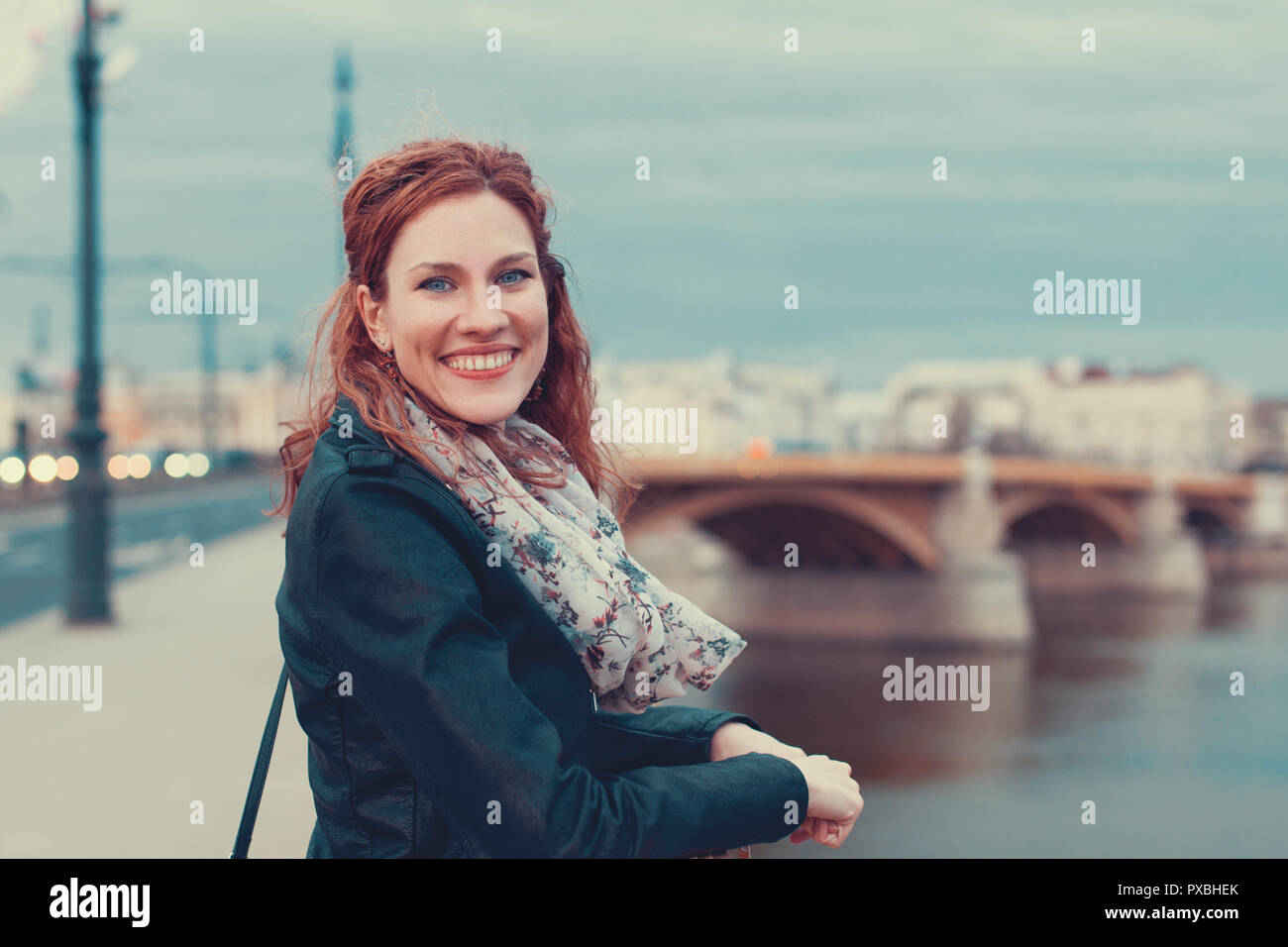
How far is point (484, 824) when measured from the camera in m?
1.42

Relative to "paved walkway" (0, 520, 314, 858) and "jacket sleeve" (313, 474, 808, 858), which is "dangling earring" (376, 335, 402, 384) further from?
"paved walkway" (0, 520, 314, 858)

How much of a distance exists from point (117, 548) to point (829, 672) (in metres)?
13.1

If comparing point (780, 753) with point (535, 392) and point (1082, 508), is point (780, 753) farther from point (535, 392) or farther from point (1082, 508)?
point (1082, 508)

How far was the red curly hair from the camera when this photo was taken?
1602mm

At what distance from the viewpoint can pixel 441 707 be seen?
1.38 m

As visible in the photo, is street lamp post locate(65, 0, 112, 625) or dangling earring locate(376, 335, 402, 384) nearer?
dangling earring locate(376, 335, 402, 384)

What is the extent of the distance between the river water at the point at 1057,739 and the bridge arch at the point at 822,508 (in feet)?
7.31

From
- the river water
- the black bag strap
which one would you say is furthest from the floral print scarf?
the river water

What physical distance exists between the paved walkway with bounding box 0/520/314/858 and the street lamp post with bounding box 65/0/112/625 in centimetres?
37

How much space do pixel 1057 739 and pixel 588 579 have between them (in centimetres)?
2231

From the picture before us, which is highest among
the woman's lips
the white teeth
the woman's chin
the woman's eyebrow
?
the woman's eyebrow

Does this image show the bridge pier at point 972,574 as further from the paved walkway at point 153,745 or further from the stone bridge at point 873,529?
the paved walkway at point 153,745

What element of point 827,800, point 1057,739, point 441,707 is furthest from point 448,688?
point 1057,739

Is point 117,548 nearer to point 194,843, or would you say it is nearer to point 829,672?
point 829,672
